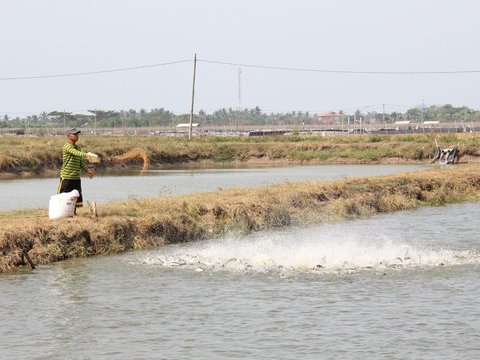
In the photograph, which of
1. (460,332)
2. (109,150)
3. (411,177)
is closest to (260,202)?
(411,177)

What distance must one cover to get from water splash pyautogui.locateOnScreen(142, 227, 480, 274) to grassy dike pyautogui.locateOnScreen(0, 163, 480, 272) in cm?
83

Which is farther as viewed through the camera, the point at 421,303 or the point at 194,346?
the point at 421,303

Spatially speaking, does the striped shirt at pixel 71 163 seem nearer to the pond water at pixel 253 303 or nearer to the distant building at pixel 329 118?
the pond water at pixel 253 303

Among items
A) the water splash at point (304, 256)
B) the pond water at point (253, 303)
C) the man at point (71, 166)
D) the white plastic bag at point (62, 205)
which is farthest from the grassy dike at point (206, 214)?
the water splash at point (304, 256)

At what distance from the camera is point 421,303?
12812 mm

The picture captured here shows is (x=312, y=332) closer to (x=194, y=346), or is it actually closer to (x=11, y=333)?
(x=194, y=346)

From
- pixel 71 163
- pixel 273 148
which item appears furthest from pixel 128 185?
pixel 273 148

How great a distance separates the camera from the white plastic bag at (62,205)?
683 inches

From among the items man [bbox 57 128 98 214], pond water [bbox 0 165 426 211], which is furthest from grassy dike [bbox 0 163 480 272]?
pond water [bbox 0 165 426 211]

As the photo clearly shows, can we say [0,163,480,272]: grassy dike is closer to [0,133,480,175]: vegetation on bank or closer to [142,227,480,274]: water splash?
[142,227,480,274]: water splash

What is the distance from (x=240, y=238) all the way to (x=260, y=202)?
261cm

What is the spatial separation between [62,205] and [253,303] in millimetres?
5972

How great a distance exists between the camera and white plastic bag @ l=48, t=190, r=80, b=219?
1736cm

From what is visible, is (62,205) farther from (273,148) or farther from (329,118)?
(329,118)
